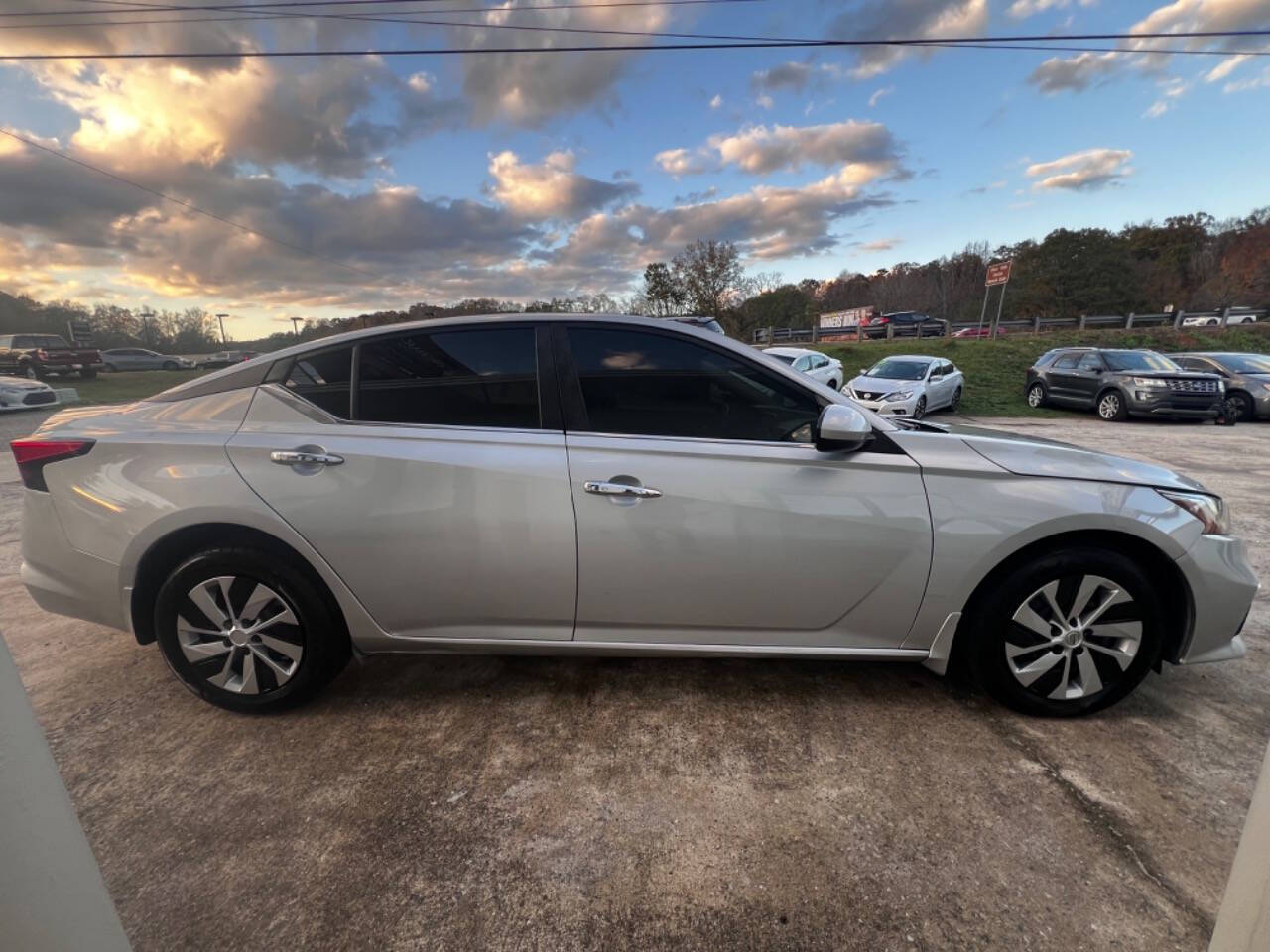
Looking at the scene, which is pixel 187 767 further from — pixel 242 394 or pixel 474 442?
pixel 474 442

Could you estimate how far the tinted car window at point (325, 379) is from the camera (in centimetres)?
233

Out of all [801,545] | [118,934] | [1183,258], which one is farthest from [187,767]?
[1183,258]

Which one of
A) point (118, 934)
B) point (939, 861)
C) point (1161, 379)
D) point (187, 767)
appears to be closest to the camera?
point (118, 934)

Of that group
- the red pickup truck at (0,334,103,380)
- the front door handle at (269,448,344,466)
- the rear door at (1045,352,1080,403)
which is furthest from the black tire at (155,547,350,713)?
the red pickup truck at (0,334,103,380)

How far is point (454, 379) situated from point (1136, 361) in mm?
16157

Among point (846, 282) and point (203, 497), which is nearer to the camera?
point (203, 497)

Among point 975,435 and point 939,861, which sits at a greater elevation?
point 975,435

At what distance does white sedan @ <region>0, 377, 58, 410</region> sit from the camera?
42.3 feet

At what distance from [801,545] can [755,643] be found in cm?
46

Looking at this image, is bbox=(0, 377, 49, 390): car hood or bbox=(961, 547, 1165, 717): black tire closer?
bbox=(961, 547, 1165, 717): black tire

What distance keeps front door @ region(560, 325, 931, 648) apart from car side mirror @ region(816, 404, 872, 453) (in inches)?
2.1

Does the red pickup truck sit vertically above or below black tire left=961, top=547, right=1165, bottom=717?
above

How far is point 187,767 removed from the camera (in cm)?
214

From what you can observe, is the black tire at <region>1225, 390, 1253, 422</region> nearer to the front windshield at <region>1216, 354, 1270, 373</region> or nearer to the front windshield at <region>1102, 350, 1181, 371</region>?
the front windshield at <region>1216, 354, 1270, 373</region>
